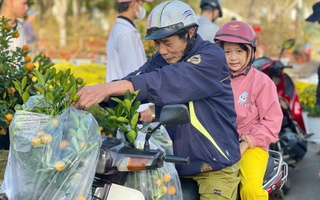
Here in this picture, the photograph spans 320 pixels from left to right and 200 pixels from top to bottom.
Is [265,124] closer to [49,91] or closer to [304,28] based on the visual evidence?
[49,91]

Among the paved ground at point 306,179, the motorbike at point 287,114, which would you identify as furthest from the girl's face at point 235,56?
the paved ground at point 306,179

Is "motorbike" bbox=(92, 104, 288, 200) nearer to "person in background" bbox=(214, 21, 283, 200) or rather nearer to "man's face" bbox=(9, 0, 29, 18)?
"person in background" bbox=(214, 21, 283, 200)

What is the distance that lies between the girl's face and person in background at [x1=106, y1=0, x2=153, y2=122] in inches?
58.9

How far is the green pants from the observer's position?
378cm

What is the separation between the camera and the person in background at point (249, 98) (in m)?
4.67

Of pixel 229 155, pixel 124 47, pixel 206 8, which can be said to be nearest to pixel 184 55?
pixel 229 155

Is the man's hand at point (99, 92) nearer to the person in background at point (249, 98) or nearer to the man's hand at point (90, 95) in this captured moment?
the man's hand at point (90, 95)

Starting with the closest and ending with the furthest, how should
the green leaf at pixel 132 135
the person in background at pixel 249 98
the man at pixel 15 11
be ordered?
the green leaf at pixel 132 135, the person in background at pixel 249 98, the man at pixel 15 11

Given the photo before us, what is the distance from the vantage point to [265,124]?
4.80 meters

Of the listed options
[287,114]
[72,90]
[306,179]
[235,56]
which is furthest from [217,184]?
[306,179]

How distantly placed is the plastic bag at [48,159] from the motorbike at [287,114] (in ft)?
15.2

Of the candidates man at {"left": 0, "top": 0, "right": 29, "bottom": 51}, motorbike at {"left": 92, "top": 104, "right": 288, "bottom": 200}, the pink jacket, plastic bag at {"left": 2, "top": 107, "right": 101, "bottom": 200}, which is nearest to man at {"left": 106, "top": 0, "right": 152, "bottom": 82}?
man at {"left": 0, "top": 0, "right": 29, "bottom": 51}

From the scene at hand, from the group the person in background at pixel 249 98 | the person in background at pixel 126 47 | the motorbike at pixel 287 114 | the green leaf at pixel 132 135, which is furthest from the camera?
the motorbike at pixel 287 114

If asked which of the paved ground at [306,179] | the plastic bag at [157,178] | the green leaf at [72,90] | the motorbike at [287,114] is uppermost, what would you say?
the green leaf at [72,90]
